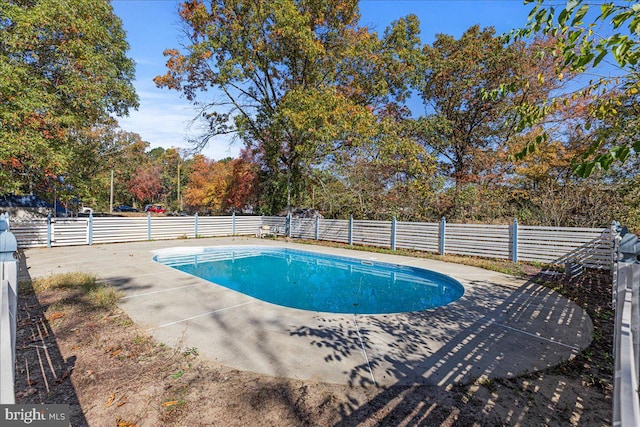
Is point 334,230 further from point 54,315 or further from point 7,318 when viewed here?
point 7,318

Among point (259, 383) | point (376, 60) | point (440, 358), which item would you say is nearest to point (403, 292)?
point (440, 358)

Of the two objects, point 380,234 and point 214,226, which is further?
point 214,226

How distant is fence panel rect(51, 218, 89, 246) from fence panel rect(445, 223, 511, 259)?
44.0 feet

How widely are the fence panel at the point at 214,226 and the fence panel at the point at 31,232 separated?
5.69 metres

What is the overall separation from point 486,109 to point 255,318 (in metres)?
15.3

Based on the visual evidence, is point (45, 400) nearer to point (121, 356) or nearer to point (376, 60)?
point (121, 356)

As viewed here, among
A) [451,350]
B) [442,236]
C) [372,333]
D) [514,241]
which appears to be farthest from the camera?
[442,236]

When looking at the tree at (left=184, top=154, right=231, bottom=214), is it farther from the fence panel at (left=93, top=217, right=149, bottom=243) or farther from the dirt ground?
the dirt ground

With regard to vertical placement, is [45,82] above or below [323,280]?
above

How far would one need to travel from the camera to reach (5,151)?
23.0 feet

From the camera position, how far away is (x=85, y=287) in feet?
Result: 17.0

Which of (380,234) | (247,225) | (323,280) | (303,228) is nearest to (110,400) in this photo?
(323,280)

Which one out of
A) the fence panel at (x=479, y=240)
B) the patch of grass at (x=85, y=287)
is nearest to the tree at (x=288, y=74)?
the fence panel at (x=479, y=240)

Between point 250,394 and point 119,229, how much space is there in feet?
41.0
